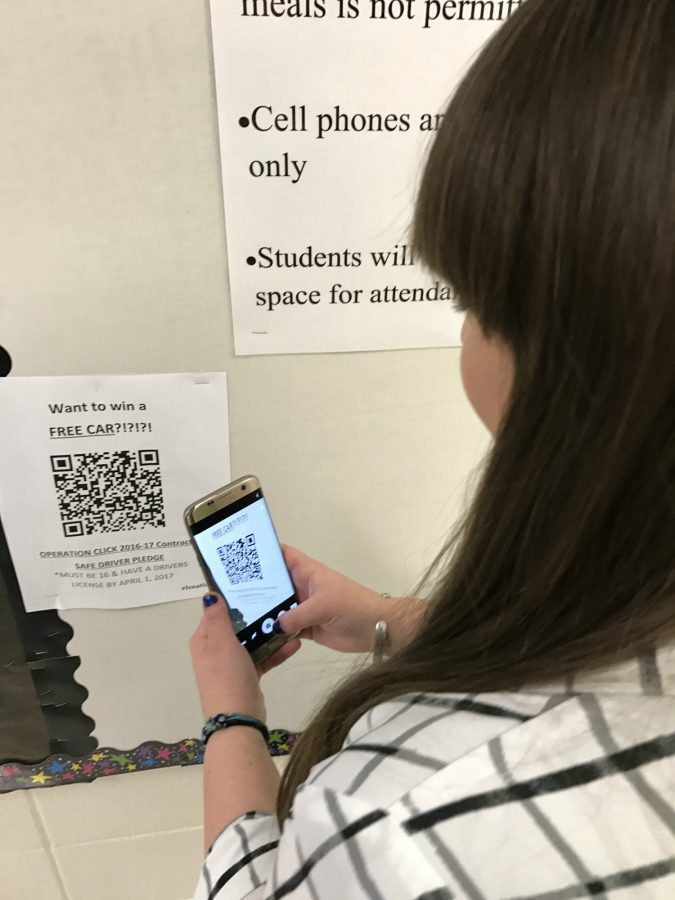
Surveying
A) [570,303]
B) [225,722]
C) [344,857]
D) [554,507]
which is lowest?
[225,722]

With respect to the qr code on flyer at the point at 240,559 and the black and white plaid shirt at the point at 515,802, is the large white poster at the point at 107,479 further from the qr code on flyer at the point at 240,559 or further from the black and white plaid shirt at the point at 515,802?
the black and white plaid shirt at the point at 515,802

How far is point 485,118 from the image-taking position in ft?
0.93

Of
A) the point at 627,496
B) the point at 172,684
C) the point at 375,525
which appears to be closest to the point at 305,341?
the point at 375,525

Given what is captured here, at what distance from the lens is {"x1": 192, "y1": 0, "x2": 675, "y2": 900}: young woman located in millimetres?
254

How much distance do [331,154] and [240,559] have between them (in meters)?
0.36

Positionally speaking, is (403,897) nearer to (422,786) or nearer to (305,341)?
(422,786)

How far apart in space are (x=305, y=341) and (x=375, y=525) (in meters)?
0.23

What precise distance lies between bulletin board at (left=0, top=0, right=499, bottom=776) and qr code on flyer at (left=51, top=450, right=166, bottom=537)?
0.07 m

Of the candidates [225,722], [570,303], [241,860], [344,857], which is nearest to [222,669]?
[225,722]

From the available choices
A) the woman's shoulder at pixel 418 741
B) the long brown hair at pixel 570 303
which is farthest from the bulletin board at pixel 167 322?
the woman's shoulder at pixel 418 741

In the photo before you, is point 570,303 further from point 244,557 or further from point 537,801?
point 244,557

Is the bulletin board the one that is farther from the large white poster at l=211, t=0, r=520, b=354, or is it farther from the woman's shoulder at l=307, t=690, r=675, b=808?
the woman's shoulder at l=307, t=690, r=675, b=808

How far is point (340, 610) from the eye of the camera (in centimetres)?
61

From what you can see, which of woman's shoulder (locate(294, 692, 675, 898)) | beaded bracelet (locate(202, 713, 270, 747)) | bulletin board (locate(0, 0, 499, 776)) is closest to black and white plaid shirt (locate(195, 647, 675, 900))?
woman's shoulder (locate(294, 692, 675, 898))
